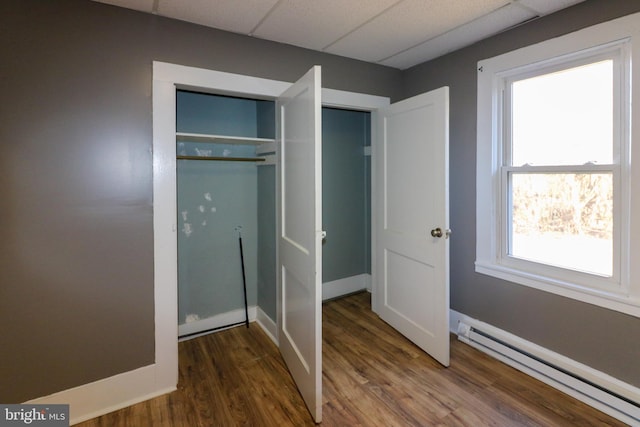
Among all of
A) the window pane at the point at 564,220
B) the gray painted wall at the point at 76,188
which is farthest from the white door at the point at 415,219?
the gray painted wall at the point at 76,188

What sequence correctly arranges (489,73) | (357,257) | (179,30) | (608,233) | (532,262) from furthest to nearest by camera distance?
1. (357,257)
2. (489,73)
3. (532,262)
4. (179,30)
5. (608,233)

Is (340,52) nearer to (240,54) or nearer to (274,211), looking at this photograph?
(240,54)

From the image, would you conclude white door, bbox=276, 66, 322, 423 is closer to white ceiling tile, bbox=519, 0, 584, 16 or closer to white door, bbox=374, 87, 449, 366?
white door, bbox=374, 87, 449, 366

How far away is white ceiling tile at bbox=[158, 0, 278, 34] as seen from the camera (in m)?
1.96

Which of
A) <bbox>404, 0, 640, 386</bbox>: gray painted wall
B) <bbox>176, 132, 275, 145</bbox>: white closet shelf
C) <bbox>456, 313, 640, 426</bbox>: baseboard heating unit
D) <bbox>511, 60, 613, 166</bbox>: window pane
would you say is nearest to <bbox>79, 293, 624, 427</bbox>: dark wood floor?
<bbox>456, 313, 640, 426</bbox>: baseboard heating unit

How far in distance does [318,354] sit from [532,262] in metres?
1.63

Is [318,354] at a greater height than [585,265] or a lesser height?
lesser

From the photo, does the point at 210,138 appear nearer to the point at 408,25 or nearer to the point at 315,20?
the point at 315,20

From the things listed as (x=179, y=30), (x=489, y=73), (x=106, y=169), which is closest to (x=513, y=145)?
(x=489, y=73)

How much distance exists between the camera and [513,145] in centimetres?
250

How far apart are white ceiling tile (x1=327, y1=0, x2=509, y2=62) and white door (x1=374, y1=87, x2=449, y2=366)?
421 millimetres

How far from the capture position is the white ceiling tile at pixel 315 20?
1998 millimetres

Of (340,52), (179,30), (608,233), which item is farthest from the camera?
(340,52)

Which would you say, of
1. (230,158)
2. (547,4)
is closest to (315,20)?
(230,158)
